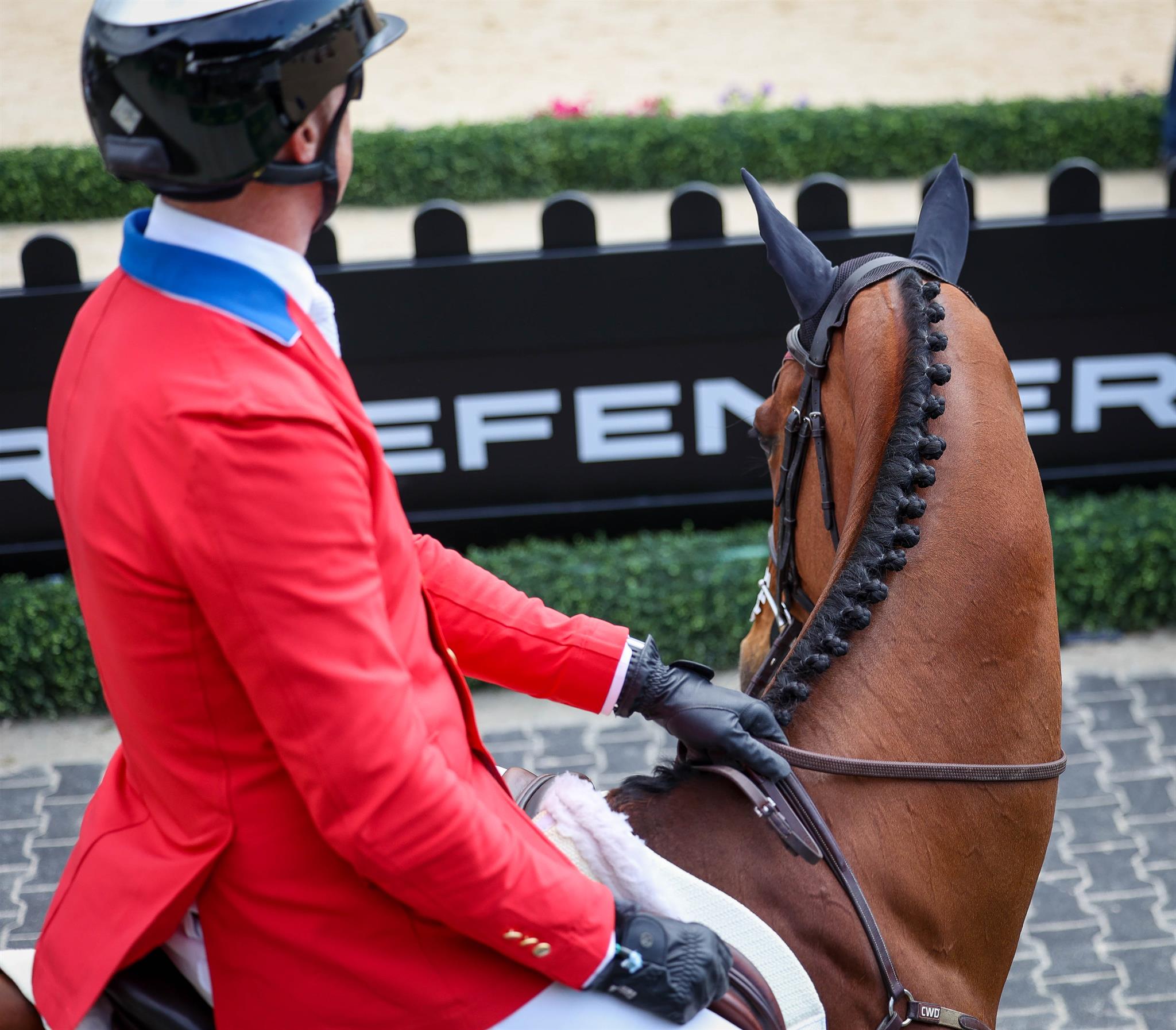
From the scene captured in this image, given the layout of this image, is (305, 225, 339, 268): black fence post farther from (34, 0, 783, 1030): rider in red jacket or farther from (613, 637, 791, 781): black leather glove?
(34, 0, 783, 1030): rider in red jacket

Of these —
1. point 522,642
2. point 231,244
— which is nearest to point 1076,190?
point 522,642

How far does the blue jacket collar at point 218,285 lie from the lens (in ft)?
5.01

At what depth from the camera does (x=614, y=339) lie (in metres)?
5.53

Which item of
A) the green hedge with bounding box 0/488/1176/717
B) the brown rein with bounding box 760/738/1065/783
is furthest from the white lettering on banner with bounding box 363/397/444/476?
the brown rein with bounding box 760/738/1065/783

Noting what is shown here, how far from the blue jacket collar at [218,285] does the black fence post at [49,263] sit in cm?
409

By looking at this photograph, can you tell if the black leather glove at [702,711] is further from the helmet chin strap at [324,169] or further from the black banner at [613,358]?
the black banner at [613,358]

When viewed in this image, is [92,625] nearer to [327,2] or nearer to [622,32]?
[327,2]

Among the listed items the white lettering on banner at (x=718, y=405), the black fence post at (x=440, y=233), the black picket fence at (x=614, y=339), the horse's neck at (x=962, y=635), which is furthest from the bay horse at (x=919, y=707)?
the black fence post at (x=440, y=233)

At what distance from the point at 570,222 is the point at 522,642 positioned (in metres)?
3.62

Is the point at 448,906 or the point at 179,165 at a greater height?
the point at 179,165

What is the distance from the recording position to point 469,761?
5.99 ft

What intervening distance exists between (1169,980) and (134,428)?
11.9 ft

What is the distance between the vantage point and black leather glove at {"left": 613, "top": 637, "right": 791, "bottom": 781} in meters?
2.08

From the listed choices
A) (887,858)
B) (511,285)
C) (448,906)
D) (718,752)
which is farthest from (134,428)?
(511,285)
